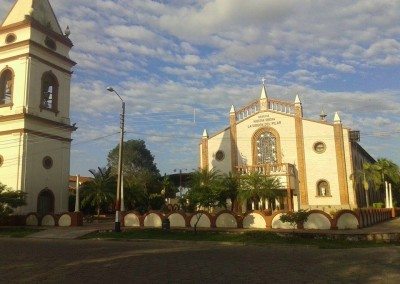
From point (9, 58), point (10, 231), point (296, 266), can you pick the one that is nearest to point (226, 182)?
point (10, 231)

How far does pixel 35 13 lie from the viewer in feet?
113

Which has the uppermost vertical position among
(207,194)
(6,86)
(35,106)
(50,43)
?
(50,43)

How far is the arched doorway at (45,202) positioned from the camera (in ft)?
106

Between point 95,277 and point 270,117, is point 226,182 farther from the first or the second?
point 95,277

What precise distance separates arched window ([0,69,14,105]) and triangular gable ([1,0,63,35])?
167 inches

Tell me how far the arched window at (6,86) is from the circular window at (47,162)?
18.1ft

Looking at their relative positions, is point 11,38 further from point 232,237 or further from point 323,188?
point 323,188

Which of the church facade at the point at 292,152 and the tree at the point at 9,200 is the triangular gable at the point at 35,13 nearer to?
the tree at the point at 9,200

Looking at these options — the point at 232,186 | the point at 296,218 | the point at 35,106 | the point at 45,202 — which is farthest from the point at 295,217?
the point at 35,106

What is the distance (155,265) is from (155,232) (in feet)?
39.2

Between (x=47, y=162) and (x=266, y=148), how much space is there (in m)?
21.9

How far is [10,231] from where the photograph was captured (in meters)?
27.0

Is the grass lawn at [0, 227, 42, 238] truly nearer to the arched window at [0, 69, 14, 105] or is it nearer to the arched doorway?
the arched doorway

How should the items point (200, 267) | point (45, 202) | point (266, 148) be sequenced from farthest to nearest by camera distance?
1. point (266, 148)
2. point (45, 202)
3. point (200, 267)
